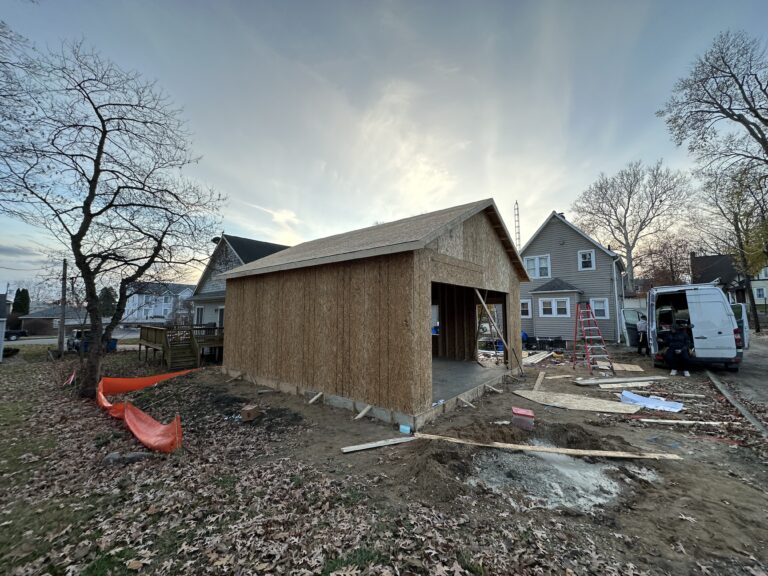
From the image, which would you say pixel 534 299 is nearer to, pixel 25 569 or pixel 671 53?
pixel 671 53

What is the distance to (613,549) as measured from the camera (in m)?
2.77

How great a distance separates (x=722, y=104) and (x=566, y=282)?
34.2 ft

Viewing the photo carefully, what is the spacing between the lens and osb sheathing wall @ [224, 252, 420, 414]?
5.99 meters

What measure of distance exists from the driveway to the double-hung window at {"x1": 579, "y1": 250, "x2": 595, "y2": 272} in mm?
7816

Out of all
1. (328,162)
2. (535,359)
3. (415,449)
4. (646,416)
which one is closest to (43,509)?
(415,449)

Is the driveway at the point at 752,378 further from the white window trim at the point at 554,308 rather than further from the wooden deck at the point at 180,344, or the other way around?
the wooden deck at the point at 180,344

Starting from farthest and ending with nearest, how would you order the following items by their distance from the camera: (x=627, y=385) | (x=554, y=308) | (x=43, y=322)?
(x=43, y=322)
(x=554, y=308)
(x=627, y=385)

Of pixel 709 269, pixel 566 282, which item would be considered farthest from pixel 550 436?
pixel 709 269

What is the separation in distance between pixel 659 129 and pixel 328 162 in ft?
48.2

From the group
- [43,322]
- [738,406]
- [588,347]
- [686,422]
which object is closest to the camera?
[686,422]

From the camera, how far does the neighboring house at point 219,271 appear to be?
1931cm

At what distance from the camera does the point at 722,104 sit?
40.8 feet

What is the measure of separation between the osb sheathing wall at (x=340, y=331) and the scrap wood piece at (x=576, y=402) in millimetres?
3499

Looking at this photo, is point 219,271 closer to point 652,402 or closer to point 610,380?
point 610,380
